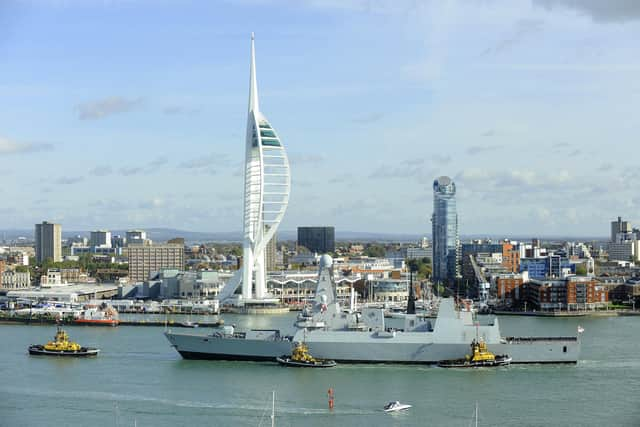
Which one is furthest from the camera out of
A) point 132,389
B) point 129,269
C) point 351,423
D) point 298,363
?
point 129,269

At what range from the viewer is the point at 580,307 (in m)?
32.0

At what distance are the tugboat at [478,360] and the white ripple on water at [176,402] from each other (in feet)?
12.7

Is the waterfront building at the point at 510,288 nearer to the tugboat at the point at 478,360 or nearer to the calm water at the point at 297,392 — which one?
the calm water at the point at 297,392

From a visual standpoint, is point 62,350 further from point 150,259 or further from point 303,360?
point 150,259

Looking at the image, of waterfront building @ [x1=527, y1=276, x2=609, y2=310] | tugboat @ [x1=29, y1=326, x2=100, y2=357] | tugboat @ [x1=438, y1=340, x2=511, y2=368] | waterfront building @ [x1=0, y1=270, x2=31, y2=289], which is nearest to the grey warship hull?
tugboat @ [x1=438, y1=340, x2=511, y2=368]

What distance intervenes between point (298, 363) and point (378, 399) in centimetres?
303

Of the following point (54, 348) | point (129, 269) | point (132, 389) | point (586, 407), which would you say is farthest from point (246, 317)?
point (129, 269)

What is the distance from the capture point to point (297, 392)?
15086mm

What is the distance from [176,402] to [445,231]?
116ft

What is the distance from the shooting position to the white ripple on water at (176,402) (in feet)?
44.7

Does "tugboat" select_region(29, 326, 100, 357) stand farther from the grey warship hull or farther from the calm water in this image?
the grey warship hull

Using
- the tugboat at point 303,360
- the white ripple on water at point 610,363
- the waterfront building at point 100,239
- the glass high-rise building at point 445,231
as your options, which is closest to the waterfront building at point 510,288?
the glass high-rise building at point 445,231

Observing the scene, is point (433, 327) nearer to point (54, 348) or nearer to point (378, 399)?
point (378, 399)

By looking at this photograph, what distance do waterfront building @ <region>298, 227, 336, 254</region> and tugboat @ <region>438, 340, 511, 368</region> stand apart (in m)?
64.0
